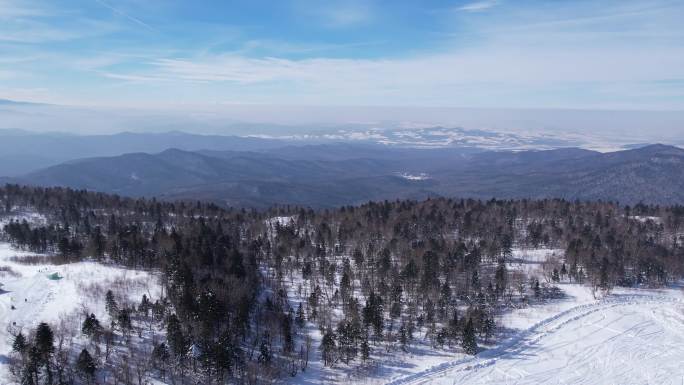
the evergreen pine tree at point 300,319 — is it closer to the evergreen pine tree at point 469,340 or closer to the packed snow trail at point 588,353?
the packed snow trail at point 588,353

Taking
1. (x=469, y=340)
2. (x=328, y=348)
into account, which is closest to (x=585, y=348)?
(x=469, y=340)

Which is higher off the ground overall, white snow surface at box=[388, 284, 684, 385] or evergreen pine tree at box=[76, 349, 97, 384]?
evergreen pine tree at box=[76, 349, 97, 384]

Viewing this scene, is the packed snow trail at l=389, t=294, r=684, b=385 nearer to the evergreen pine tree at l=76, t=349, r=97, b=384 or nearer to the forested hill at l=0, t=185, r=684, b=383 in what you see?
the forested hill at l=0, t=185, r=684, b=383

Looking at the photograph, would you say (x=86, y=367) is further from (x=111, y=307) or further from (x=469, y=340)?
(x=469, y=340)

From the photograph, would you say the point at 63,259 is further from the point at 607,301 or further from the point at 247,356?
the point at 607,301

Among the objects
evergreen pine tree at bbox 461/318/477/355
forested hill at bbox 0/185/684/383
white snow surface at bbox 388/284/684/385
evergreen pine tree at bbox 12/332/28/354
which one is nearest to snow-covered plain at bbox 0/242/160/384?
evergreen pine tree at bbox 12/332/28/354
